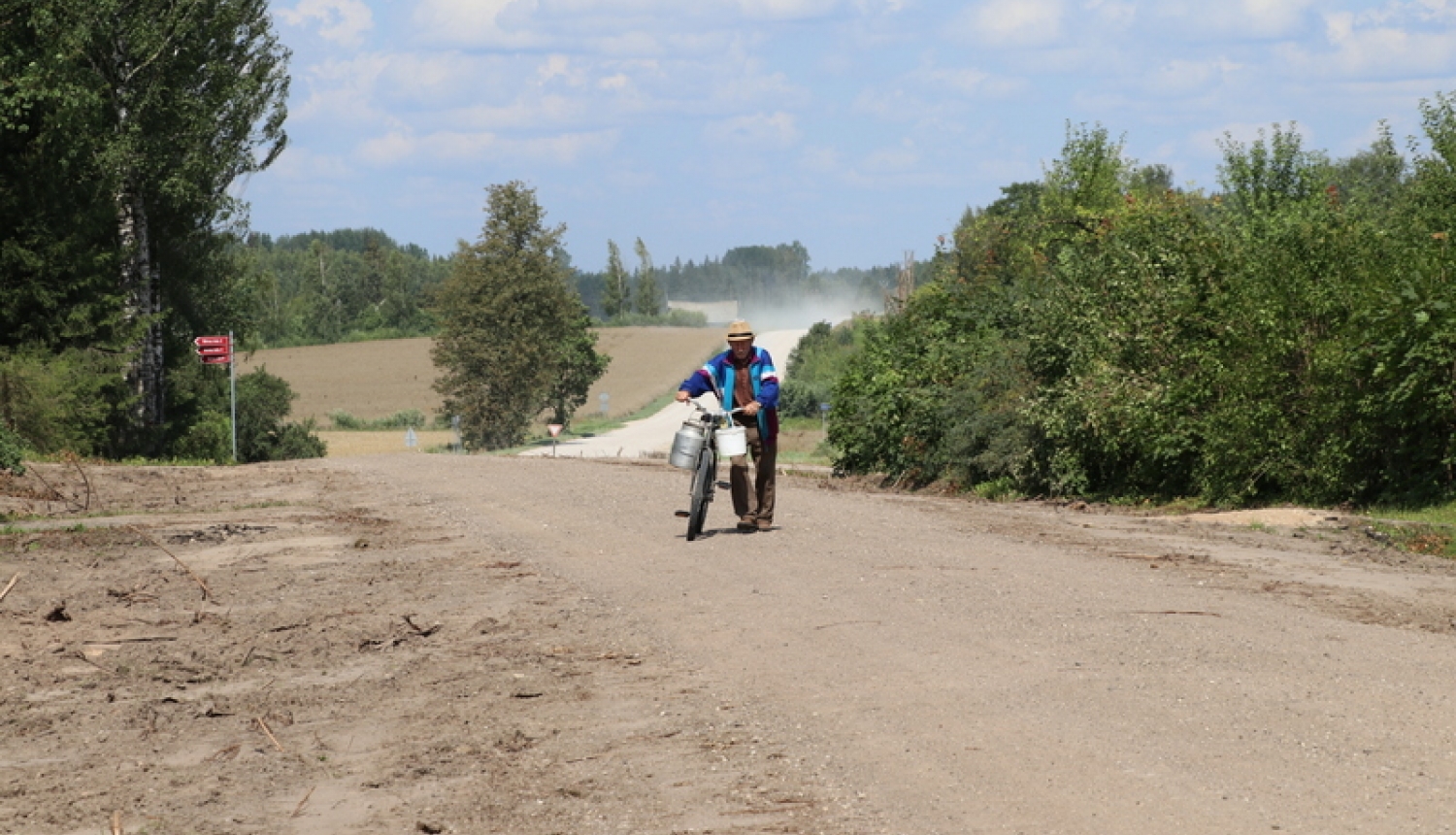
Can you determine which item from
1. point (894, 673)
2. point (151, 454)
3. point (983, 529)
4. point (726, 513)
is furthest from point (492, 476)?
point (151, 454)

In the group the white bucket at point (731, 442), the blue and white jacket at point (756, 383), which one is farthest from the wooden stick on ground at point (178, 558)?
the white bucket at point (731, 442)

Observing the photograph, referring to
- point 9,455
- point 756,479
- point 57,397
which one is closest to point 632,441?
point 57,397

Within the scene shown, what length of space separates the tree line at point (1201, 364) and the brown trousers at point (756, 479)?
870cm

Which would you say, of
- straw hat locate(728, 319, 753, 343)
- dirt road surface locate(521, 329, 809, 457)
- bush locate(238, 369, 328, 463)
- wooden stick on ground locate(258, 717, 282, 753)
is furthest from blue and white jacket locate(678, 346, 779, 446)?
bush locate(238, 369, 328, 463)

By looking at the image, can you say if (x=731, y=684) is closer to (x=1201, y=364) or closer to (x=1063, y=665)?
(x=1063, y=665)

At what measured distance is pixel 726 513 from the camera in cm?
1925

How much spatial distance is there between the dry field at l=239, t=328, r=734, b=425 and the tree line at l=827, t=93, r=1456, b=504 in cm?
5592

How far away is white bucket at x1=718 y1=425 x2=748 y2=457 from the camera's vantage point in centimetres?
1546

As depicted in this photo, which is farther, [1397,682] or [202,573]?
[202,573]

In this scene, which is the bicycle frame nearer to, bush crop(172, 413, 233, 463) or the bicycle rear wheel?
the bicycle rear wheel

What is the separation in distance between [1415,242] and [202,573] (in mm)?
16032

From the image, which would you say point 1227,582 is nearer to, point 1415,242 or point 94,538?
point 1415,242

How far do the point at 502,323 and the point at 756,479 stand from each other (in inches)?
2583

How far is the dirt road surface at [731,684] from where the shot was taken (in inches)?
285
